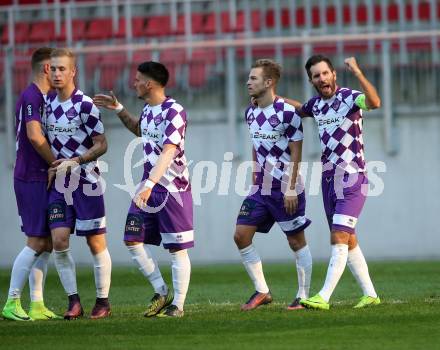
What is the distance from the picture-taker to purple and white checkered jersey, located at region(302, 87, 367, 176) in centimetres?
979

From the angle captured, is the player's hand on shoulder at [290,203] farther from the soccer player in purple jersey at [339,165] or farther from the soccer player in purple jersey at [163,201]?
the soccer player in purple jersey at [163,201]

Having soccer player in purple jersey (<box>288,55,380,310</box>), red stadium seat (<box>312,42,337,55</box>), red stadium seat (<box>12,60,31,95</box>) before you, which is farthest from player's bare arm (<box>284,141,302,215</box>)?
red stadium seat (<box>12,60,31,95</box>)

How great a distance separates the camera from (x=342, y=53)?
720 inches

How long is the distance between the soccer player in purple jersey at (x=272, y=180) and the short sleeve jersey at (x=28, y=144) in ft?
5.76

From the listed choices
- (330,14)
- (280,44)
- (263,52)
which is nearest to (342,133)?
(280,44)

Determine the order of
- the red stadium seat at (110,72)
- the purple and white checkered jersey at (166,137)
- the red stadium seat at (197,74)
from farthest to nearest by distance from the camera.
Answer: the red stadium seat at (110,72) < the red stadium seat at (197,74) < the purple and white checkered jersey at (166,137)

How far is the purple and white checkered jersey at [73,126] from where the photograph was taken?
32.2 feet

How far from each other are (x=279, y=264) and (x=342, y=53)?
3.48 metres

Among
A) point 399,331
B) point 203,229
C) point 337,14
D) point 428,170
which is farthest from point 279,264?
point 399,331

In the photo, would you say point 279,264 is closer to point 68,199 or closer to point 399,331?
point 68,199

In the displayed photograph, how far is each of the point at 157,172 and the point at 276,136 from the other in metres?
1.22

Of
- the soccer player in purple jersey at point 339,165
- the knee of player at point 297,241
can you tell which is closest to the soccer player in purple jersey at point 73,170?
the knee of player at point 297,241

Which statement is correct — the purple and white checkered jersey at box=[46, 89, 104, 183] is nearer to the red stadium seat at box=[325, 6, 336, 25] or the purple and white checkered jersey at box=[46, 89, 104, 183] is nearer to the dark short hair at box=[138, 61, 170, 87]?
the dark short hair at box=[138, 61, 170, 87]

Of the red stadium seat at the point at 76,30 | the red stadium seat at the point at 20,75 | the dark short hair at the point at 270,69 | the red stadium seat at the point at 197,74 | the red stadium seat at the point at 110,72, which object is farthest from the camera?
the red stadium seat at the point at 76,30
